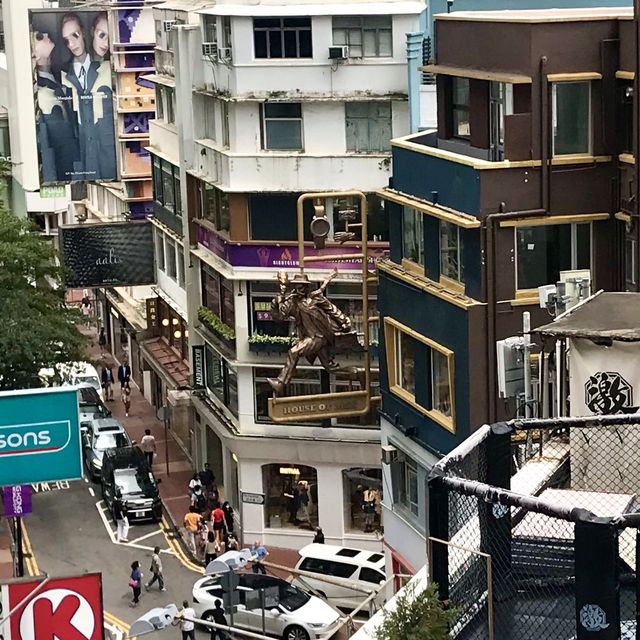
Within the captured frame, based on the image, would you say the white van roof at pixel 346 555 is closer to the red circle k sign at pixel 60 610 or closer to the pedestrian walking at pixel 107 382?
the red circle k sign at pixel 60 610

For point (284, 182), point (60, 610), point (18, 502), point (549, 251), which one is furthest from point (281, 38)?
point (60, 610)

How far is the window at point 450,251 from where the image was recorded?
31203 millimetres

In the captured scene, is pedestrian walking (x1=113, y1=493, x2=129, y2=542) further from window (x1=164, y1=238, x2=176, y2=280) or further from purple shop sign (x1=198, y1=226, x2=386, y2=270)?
window (x1=164, y1=238, x2=176, y2=280)

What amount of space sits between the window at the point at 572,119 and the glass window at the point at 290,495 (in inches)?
659

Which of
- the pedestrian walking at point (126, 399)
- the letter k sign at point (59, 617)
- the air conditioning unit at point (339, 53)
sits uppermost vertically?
the air conditioning unit at point (339, 53)

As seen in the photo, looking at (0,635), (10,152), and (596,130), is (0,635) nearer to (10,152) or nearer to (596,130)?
(596,130)

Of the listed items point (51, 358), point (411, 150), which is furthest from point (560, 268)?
point (51, 358)

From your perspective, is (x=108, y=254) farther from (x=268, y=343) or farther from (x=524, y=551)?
(x=524, y=551)

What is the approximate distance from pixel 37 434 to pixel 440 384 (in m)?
13.0

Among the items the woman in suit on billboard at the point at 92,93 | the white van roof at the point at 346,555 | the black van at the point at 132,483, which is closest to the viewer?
the white van roof at the point at 346,555

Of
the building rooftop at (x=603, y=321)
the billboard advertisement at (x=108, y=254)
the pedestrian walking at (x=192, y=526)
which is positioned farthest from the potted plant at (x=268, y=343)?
the building rooftop at (x=603, y=321)

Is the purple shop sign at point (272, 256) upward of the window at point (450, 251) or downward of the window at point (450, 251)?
downward

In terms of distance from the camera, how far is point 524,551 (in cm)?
1412

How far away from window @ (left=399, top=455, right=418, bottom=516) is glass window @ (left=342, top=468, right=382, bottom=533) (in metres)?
8.92
